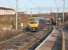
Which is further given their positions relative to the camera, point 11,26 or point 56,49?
point 11,26

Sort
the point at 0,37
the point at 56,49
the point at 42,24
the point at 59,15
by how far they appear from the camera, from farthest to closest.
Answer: the point at 59,15, the point at 42,24, the point at 0,37, the point at 56,49

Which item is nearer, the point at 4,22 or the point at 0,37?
the point at 0,37

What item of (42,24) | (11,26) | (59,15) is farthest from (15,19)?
(59,15)

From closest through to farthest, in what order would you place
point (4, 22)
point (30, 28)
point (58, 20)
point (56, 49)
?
point (56, 49) → point (4, 22) → point (30, 28) → point (58, 20)

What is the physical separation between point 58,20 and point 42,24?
73.5 feet

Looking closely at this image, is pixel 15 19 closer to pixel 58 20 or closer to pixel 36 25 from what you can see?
pixel 36 25

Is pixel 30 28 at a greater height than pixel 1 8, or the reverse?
pixel 1 8

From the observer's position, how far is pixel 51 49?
15562 mm

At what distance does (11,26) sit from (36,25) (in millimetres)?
4145

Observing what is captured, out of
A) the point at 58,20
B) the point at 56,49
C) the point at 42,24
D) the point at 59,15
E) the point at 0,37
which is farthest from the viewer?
the point at 59,15

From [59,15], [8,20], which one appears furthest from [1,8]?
[59,15]

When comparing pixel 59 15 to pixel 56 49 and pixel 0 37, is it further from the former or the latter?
pixel 56 49

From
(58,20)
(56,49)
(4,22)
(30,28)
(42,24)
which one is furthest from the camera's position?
(58,20)

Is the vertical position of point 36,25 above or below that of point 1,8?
below
